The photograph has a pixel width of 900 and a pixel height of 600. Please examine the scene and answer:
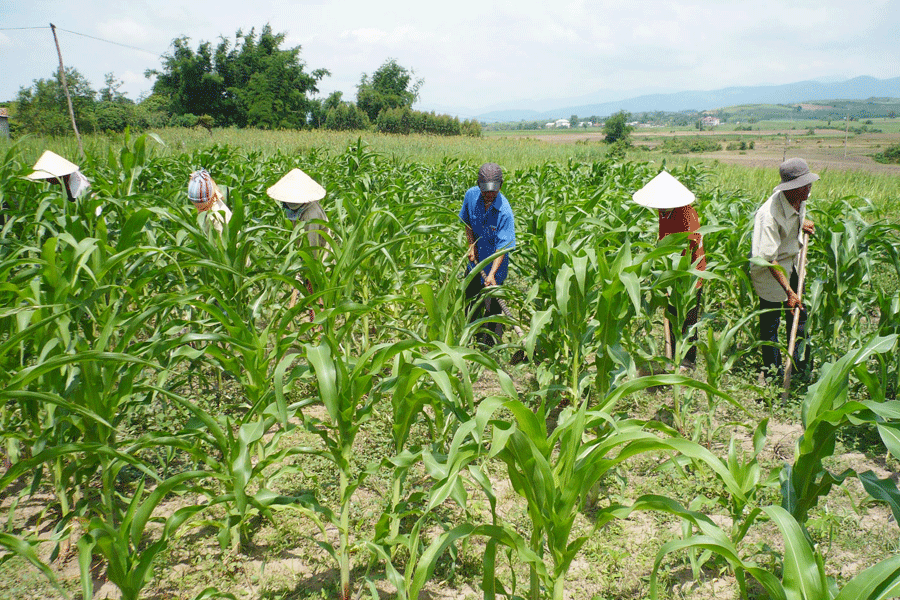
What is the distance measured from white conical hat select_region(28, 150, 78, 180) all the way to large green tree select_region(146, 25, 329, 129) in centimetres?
4084

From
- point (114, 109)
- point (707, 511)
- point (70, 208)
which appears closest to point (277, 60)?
point (114, 109)

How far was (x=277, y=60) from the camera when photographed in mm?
43625

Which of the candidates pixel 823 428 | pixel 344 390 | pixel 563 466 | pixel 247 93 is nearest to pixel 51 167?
pixel 344 390

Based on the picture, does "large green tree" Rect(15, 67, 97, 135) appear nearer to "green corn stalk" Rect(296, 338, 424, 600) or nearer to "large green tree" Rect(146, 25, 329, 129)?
"large green tree" Rect(146, 25, 329, 129)

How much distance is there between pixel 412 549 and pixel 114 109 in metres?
43.0

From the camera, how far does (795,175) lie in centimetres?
345

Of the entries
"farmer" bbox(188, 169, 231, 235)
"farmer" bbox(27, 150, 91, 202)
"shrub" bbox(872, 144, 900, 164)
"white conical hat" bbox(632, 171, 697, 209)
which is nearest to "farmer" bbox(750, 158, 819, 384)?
"white conical hat" bbox(632, 171, 697, 209)

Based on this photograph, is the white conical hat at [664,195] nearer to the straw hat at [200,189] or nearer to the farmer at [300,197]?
the farmer at [300,197]

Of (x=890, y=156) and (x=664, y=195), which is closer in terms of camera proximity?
(x=664, y=195)

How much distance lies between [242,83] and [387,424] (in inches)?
1948

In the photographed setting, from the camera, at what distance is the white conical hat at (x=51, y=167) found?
13.8 feet

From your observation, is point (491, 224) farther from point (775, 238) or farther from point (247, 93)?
point (247, 93)

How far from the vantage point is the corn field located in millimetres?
1516

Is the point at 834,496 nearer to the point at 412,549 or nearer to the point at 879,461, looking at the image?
the point at 879,461
